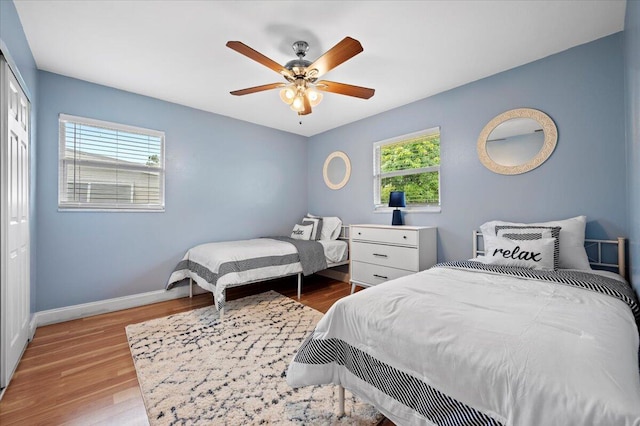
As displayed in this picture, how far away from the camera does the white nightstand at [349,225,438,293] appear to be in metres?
3.08

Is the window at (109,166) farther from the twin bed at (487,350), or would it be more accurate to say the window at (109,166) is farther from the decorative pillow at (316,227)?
the twin bed at (487,350)

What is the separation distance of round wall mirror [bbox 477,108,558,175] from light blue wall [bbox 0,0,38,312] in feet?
12.8

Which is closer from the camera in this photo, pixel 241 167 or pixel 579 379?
pixel 579 379

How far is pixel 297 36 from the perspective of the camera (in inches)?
88.0

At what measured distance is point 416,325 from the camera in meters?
1.17

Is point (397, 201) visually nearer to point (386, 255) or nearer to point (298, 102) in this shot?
point (386, 255)

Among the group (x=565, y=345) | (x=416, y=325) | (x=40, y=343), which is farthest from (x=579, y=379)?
(x=40, y=343)

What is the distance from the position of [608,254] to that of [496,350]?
222 cm

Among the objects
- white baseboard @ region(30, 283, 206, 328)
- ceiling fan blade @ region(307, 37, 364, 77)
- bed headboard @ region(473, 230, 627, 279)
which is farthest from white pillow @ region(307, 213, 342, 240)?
bed headboard @ region(473, 230, 627, 279)

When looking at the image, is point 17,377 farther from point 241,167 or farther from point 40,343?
point 241,167

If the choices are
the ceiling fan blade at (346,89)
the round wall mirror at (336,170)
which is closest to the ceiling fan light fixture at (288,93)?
the ceiling fan blade at (346,89)

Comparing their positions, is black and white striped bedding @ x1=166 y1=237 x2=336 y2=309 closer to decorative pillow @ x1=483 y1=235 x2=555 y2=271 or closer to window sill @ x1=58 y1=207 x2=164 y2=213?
window sill @ x1=58 y1=207 x2=164 y2=213

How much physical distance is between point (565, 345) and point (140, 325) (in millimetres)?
3269

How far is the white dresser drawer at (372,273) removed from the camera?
3248 mm
